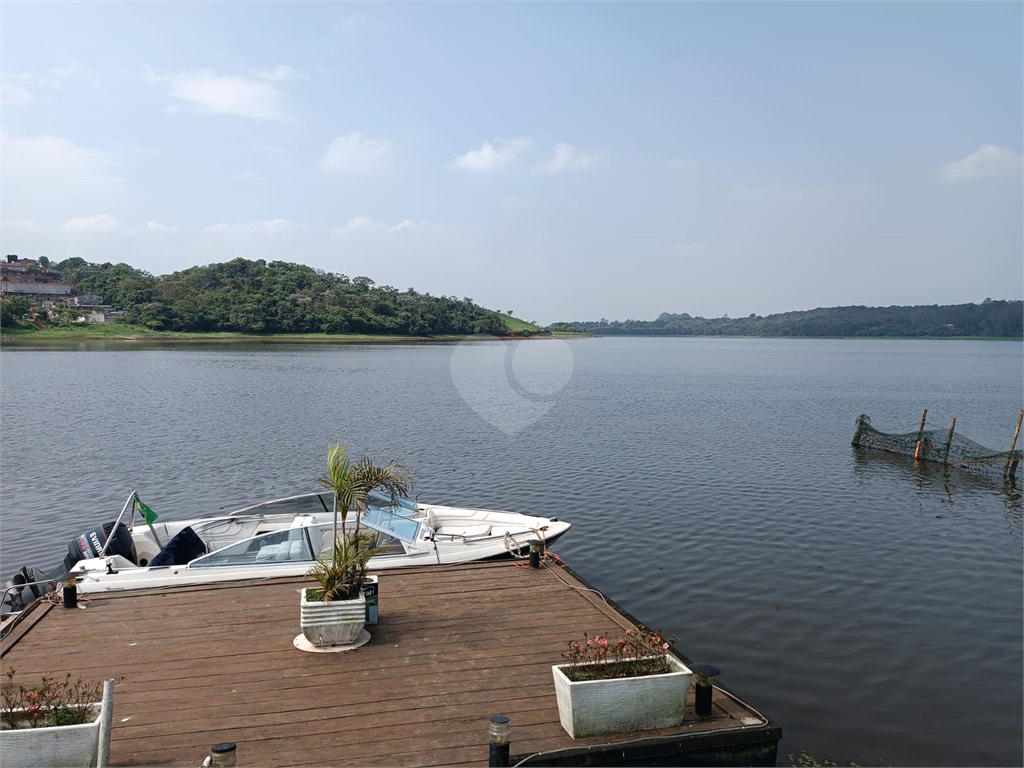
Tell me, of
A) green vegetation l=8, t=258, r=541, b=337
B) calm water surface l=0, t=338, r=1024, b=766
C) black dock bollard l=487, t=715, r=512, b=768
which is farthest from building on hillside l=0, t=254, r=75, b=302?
black dock bollard l=487, t=715, r=512, b=768

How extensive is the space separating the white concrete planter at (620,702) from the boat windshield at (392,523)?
6458mm

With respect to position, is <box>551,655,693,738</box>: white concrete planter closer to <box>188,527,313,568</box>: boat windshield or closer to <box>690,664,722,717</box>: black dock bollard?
<box>690,664,722,717</box>: black dock bollard

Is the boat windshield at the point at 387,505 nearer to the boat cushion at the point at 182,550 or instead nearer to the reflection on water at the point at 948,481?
the boat cushion at the point at 182,550

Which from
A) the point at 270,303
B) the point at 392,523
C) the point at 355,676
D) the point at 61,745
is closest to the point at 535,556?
the point at 392,523

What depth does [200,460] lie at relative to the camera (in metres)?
26.9

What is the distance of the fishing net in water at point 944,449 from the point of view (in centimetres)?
2637

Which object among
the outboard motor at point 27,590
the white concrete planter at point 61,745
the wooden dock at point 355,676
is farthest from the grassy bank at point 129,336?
the white concrete planter at point 61,745

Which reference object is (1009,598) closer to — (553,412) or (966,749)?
(966,749)

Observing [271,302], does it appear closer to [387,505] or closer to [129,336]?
[129,336]

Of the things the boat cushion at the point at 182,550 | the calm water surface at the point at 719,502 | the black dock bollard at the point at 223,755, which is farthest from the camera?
the boat cushion at the point at 182,550

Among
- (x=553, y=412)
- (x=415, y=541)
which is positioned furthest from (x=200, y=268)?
(x=415, y=541)

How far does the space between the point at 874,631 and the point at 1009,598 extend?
12.8 ft

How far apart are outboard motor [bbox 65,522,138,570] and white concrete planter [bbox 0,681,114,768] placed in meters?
6.97

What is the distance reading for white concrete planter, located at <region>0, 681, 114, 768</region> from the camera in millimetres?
5738
